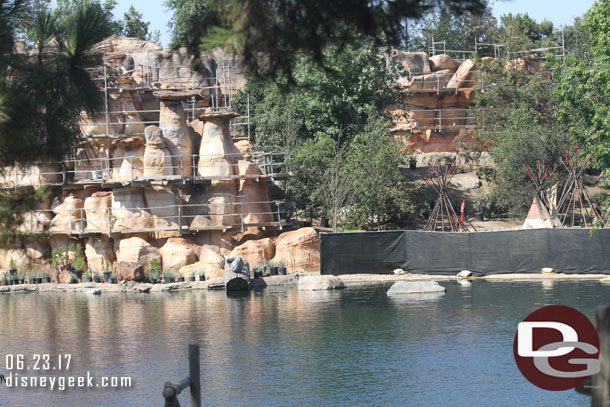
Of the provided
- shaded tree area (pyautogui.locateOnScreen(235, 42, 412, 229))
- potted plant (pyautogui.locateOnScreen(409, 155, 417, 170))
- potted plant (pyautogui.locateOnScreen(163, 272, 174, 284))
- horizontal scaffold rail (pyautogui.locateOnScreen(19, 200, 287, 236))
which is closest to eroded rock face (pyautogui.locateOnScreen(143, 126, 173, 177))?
horizontal scaffold rail (pyautogui.locateOnScreen(19, 200, 287, 236))

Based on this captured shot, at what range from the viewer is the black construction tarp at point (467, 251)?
28969mm

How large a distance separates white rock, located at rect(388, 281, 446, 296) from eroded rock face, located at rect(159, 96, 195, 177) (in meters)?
11.9

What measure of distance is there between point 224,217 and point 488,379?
20299mm

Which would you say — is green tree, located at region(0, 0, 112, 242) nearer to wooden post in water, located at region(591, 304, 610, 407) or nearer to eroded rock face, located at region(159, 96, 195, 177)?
wooden post in water, located at region(591, 304, 610, 407)

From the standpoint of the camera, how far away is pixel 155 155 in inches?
1335

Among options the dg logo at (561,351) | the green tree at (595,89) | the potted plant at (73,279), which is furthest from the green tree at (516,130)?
the dg logo at (561,351)

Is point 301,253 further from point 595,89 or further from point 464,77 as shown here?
point 464,77

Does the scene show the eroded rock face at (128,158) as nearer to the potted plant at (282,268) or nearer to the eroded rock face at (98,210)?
the eroded rock face at (98,210)

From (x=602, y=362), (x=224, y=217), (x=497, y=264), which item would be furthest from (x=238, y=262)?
(x=602, y=362)

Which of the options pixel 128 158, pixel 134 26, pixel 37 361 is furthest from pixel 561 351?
pixel 134 26

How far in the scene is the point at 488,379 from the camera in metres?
15.2

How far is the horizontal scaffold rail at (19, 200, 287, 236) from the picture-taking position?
33669mm

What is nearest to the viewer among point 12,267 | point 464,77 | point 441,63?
point 12,267

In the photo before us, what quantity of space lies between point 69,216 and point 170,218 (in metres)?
4.43
